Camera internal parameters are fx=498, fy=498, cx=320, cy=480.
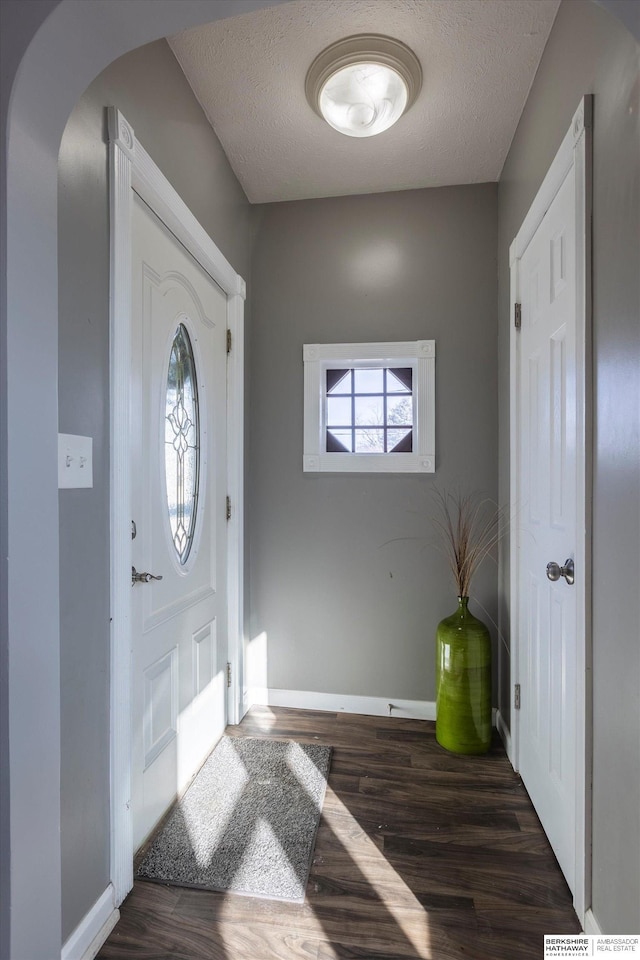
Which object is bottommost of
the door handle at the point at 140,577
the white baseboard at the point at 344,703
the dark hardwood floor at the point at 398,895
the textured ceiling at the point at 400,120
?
the dark hardwood floor at the point at 398,895

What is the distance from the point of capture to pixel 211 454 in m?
2.21

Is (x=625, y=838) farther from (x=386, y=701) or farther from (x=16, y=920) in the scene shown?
(x=386, y=701)

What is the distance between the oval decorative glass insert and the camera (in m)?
1.86

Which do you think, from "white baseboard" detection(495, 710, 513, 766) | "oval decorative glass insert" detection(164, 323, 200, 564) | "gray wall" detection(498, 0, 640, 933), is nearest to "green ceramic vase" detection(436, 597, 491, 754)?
"white baseboard" detection(495, 710, 513, 766)

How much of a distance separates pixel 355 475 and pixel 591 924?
1.83m

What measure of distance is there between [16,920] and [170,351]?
1.58 meters

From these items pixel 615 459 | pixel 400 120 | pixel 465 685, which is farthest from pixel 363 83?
pixel 465 685

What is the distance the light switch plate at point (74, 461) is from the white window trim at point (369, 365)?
144 centimetres

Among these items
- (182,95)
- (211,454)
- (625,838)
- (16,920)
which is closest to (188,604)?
(211,454)

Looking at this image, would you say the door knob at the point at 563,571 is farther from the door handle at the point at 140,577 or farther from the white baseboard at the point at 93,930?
the white baseboard at the point at 93,930

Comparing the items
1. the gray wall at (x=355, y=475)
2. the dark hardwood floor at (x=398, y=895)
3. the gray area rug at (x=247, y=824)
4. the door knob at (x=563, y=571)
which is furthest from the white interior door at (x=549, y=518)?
the gray area rug at (x=247, y=824)

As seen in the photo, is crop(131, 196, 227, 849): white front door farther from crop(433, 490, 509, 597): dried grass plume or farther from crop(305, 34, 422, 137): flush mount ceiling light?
crop(433, 490, 509, 597): dried grass plume

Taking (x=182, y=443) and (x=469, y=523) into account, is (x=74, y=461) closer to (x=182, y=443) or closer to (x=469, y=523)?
(x=182, y=443)

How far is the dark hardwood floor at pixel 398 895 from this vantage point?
1.29m
